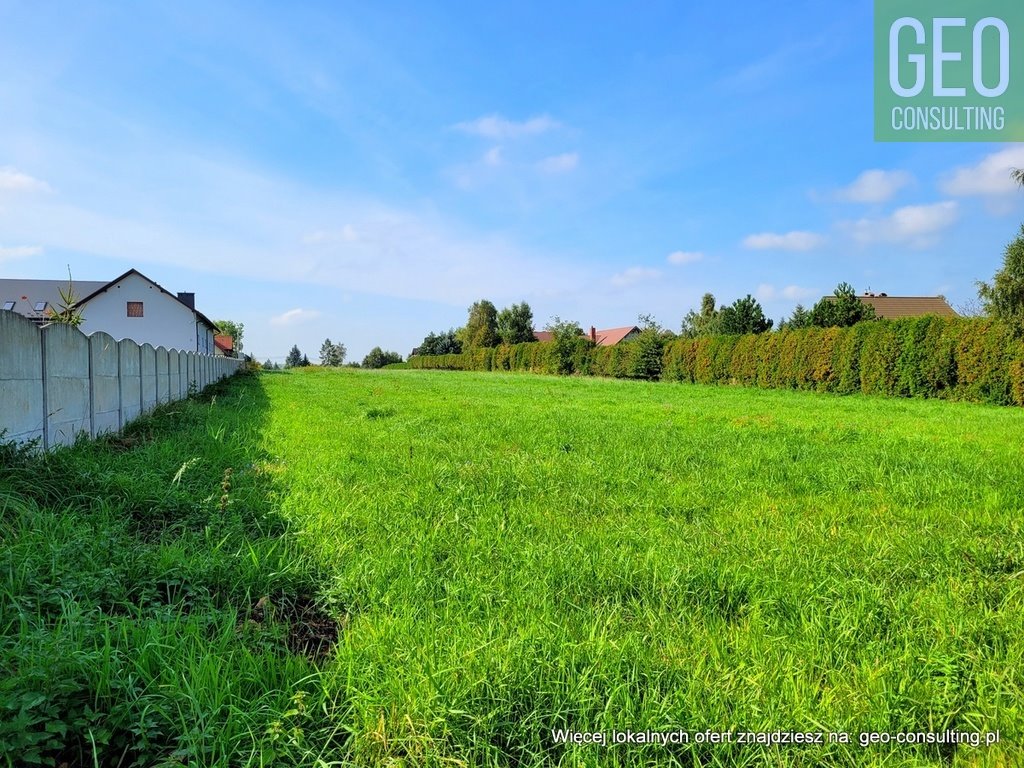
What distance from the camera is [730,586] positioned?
2613mm

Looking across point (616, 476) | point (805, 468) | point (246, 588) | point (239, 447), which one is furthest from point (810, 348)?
point (246, 588)

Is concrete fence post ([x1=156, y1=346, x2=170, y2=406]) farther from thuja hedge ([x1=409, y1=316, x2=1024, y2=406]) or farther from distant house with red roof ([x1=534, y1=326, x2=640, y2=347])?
distant house with red roof ([x1=534, y1=326, x2=640, y2=347])

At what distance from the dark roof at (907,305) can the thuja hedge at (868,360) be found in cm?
2536

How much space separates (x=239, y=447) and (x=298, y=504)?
273 centimetres

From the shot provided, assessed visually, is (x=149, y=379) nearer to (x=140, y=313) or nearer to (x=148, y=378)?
(x=148, y=378)

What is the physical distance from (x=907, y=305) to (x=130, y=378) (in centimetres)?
5384

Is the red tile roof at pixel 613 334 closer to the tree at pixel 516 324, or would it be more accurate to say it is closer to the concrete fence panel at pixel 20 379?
the tree at pixel 516 324

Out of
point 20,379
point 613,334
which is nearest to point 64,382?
point 20,379

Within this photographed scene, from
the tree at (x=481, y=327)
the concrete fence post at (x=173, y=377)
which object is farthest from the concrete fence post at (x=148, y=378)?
the tree at (x=481, y=327)

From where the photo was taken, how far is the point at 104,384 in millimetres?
6656

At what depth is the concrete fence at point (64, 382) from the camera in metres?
4.48

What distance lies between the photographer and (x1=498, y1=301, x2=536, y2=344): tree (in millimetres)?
66188

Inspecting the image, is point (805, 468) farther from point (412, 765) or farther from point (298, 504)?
point (412, 765)

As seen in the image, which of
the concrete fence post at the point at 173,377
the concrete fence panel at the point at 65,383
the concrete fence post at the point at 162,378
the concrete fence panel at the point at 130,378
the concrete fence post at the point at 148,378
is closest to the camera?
the concrete fence panel at the point at 65,383
